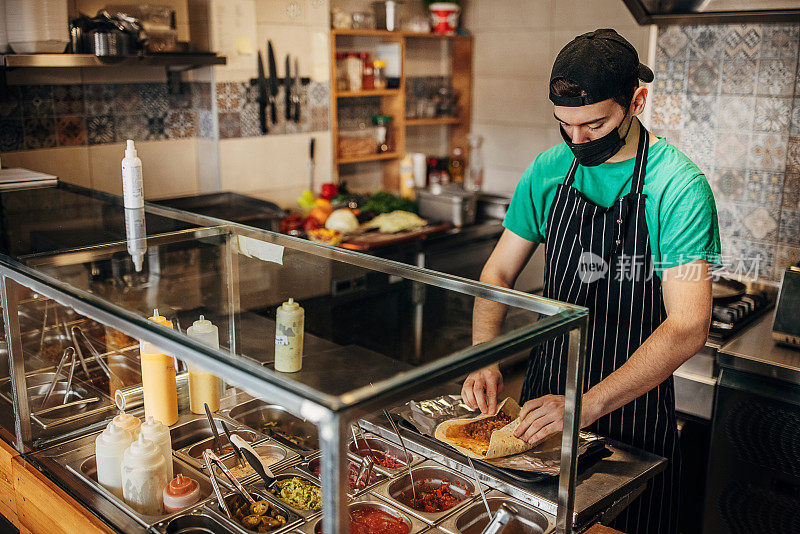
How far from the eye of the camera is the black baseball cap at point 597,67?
1775 millimetres

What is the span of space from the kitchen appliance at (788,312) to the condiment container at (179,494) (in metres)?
2.11

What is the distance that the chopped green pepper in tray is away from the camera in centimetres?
146

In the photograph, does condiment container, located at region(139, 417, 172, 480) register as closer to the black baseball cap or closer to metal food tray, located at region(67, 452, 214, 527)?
metal food tray, located at region(67, 452, 214, 527)

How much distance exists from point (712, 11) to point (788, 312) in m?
1.36

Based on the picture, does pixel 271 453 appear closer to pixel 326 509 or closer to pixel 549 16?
pixel 326 509

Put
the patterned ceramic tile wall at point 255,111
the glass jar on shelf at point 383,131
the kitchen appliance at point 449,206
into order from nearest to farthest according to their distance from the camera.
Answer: the patterned ceramic tile wall at point 255,111
the kitchen appliance at point 449,206
the glass jar on shelf at point 383,131

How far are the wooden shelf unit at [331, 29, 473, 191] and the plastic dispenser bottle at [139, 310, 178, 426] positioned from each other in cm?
282

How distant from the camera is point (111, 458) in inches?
60.2

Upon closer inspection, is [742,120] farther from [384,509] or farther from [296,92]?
[384,509]

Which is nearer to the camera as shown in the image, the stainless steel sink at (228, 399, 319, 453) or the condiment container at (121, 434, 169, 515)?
the condiment container at (121, 434, 169, 515)

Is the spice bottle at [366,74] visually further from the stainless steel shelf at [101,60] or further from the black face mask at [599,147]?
the black face mask at [599,147]

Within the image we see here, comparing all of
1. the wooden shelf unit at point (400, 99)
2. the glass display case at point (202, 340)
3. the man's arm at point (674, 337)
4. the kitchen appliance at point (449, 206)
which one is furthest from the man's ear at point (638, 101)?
the wooden shelf unit at point (400, 99)

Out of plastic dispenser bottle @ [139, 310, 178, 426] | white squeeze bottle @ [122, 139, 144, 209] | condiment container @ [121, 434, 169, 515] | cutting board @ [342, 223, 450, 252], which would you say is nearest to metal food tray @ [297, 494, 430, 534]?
condiment container @ [121, 434, 169, 515]

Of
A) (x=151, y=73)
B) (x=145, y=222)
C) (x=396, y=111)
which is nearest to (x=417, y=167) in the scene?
(x=396, y=111)
